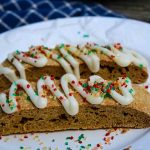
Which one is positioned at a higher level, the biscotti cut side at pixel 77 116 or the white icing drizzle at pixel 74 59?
the white icing drizzle at pixel 74 59

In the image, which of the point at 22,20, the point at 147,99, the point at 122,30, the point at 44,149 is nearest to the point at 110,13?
the point at 122,30

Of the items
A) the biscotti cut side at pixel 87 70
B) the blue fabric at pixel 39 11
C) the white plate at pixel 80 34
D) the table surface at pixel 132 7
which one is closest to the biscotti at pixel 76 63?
the biscotti cut side at pixel 87 70

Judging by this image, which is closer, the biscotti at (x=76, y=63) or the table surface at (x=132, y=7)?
the biscotti at (x=76, y=63)

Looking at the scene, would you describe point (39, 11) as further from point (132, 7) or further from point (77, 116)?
point (77, 116)

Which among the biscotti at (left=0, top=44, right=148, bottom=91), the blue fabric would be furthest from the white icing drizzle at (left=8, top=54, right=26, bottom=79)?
the blue fabric

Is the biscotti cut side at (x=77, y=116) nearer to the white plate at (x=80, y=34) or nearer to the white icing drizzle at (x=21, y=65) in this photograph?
the white icing drizzle at (x=21, y=65)

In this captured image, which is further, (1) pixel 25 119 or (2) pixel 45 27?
(2) pixel 45 27

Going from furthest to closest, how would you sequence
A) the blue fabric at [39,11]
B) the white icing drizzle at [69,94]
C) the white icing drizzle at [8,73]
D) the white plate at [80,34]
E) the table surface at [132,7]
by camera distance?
the table surface at [132,7], the blue fabric at [39,11], the white plate at [80,34], the white icing drizzle at [8,73], the white icing drizzle at [69,94]

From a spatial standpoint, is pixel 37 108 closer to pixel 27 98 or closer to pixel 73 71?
pixel 27 98
